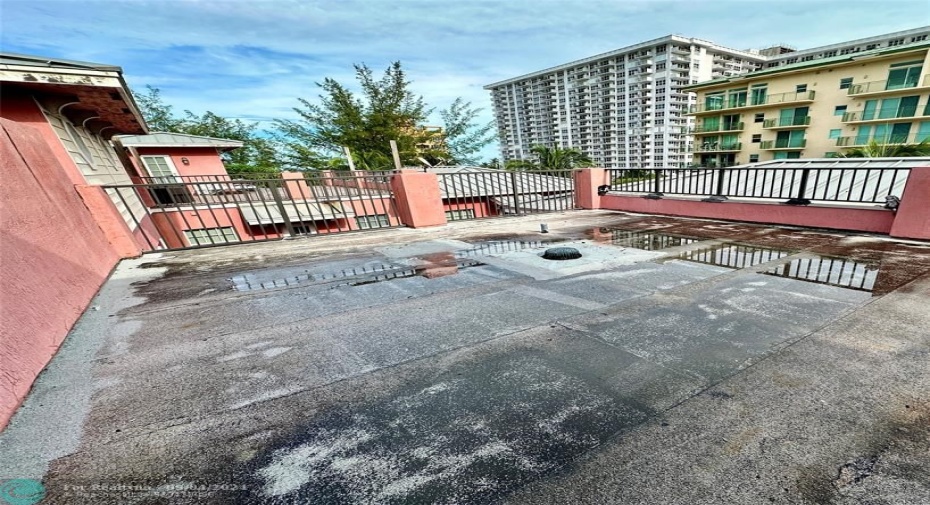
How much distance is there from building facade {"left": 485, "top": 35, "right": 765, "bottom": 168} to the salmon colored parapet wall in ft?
153

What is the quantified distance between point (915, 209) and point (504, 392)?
6433mm

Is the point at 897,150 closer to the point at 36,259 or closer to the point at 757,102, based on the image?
the point at 757,102

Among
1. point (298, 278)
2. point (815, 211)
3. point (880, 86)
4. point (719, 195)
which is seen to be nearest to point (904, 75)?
point (880, 86)

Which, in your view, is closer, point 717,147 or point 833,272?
point 833,272

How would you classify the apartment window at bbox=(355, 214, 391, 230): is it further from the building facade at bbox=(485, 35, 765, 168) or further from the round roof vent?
the building facade at bbox=(485, 35, 765, 168)

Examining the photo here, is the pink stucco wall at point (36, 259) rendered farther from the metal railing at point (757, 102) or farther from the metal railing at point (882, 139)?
the metal railing at point (757, 102)

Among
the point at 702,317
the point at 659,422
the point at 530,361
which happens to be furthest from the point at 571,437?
the point at 702,317

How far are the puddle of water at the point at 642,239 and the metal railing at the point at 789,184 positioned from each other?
201 centimetres

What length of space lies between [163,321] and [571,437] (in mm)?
3590

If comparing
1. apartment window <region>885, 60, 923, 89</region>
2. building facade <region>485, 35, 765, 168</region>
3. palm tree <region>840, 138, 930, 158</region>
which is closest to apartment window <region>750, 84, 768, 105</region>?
apartment window <region>885, 60, 923, 89</region>

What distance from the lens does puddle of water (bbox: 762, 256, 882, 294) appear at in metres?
3.16

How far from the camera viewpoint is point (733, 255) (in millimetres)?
4219

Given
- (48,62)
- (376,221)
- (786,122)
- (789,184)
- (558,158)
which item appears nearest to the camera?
(48,62)

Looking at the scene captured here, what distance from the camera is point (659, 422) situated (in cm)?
162
